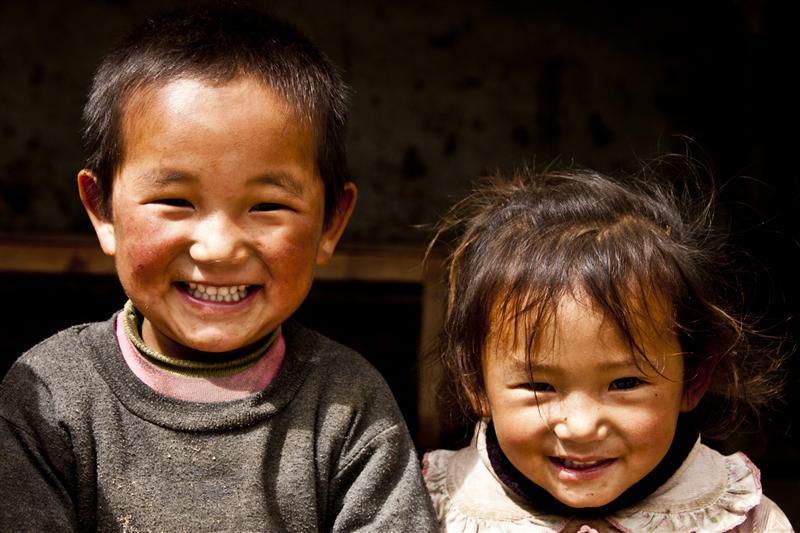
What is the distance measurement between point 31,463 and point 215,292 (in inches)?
15.9

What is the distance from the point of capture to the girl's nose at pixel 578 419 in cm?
187

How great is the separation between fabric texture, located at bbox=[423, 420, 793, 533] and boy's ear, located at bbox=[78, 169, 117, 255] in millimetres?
806

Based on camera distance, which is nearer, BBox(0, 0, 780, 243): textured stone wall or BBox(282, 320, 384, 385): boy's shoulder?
A: BBox(282, 320, 384, 385): boy's shoulder

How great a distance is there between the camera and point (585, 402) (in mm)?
1881

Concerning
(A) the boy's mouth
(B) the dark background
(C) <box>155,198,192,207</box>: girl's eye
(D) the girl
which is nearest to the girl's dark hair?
(D) the girl

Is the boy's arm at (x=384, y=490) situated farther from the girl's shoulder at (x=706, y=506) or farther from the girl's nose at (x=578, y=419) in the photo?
the girl's shoulder at (x=706, y=506)

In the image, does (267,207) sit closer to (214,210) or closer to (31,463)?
(214,210)

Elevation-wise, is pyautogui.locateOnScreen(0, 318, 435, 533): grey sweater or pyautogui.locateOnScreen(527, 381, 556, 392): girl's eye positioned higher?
pyautogui.locateOnScreen(527, 381, 556, 392): girl's eye

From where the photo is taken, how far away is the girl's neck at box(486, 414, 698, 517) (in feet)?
6.65

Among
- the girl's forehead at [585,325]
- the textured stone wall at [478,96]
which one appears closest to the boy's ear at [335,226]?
the girl's forehead at [585,325]

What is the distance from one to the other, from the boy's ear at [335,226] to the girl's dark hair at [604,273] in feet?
0.83

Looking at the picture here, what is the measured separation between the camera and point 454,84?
16.2ft

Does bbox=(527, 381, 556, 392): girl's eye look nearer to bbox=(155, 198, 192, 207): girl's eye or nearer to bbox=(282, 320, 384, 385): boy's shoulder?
bbox=(282, 320, 384, 385): boy's shoulder

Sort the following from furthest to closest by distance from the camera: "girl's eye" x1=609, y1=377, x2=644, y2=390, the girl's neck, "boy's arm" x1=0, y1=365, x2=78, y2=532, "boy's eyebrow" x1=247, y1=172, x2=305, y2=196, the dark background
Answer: the dark background
the girl's neck
"girl's eye" x1=609, y1=377, x2=644, y2=390
"boy's eyebrow" x1=247, y1=172, x2=305, y2=196
"boy's arm" x1=0, y1=365, x2=78, y2=532
